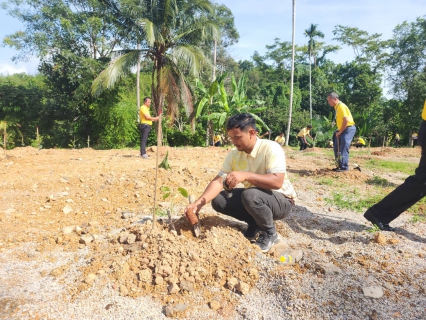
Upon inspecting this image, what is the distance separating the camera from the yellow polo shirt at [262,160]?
94.8 inches

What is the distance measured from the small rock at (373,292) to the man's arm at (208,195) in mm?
1245

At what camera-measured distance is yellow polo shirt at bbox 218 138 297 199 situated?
241 cm

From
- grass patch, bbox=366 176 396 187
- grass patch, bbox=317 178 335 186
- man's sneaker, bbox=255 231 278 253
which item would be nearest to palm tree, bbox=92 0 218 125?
grass patch, bbox=317 178 335 186

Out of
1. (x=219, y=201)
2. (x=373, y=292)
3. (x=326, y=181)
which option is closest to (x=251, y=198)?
(x=219, y=201)

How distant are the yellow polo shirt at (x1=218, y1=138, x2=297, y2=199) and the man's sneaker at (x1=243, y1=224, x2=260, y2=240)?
384 mm

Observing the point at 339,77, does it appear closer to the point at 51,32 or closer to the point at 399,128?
the point at 399,128

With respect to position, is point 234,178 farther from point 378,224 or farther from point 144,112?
point 144,112

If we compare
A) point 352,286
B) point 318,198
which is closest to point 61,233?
point 352,286

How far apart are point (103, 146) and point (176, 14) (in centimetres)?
Answer: 815

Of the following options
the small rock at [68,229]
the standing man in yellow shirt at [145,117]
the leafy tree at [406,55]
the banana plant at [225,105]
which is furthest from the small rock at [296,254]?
the leafy tree at [406,55]

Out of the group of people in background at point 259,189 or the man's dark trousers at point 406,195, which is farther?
the man's dark trousers at point 406,195

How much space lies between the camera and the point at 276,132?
79.8 feet

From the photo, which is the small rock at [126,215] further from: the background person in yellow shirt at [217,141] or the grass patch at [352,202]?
the background person in yellow shirt at [217,141]

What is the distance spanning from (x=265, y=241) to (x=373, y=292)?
84 cm
